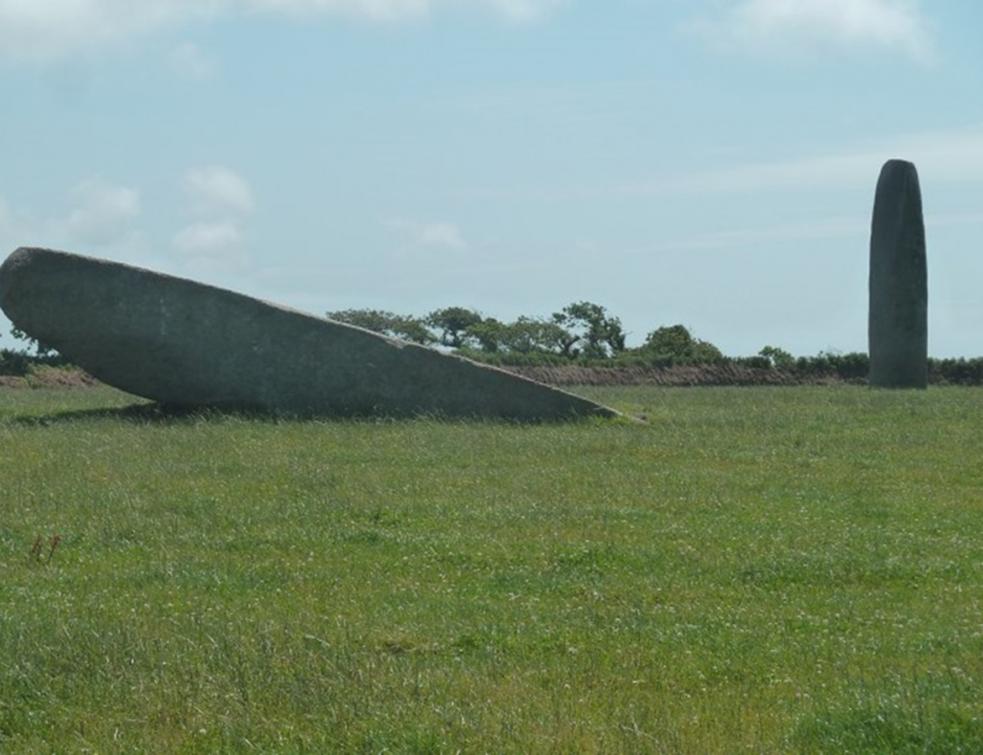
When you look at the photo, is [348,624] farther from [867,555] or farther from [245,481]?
[245,481]

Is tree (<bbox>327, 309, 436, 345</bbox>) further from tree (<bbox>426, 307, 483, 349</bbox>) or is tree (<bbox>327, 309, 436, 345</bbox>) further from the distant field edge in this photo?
the distant field edge

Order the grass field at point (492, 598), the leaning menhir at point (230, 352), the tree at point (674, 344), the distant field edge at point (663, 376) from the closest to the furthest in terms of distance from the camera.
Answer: the grass field at point (492, 598) → the leaning menhir at point (230, 352) → the distant field edge at point (663, 376) → the tree at point (674, 344)

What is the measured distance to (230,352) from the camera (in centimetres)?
2512

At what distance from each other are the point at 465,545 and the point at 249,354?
13477 millimetres

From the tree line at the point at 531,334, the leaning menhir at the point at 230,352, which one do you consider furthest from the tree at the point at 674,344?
the leaning menhir at the point at 230,352

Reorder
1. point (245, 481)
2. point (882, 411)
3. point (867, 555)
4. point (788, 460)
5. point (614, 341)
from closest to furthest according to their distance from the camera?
point (867, 555) < point (245, 481) < point (788, 460) < point (882, 411) < point (614, 341)

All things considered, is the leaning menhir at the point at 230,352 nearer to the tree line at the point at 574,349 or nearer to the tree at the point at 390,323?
the tree line at the point at 574,349

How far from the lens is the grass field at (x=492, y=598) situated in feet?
24.8

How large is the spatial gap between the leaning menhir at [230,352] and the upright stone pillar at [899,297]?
13.3 m

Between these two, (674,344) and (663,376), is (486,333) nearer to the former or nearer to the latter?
(674,344)

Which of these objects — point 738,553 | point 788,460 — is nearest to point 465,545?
point 738,553

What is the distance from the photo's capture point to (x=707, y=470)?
17047mm

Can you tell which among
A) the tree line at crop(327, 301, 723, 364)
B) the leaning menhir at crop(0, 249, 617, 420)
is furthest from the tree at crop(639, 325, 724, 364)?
the leaning menhir at crop(0, 249, 617, 420)

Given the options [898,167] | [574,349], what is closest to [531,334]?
[574,349]
